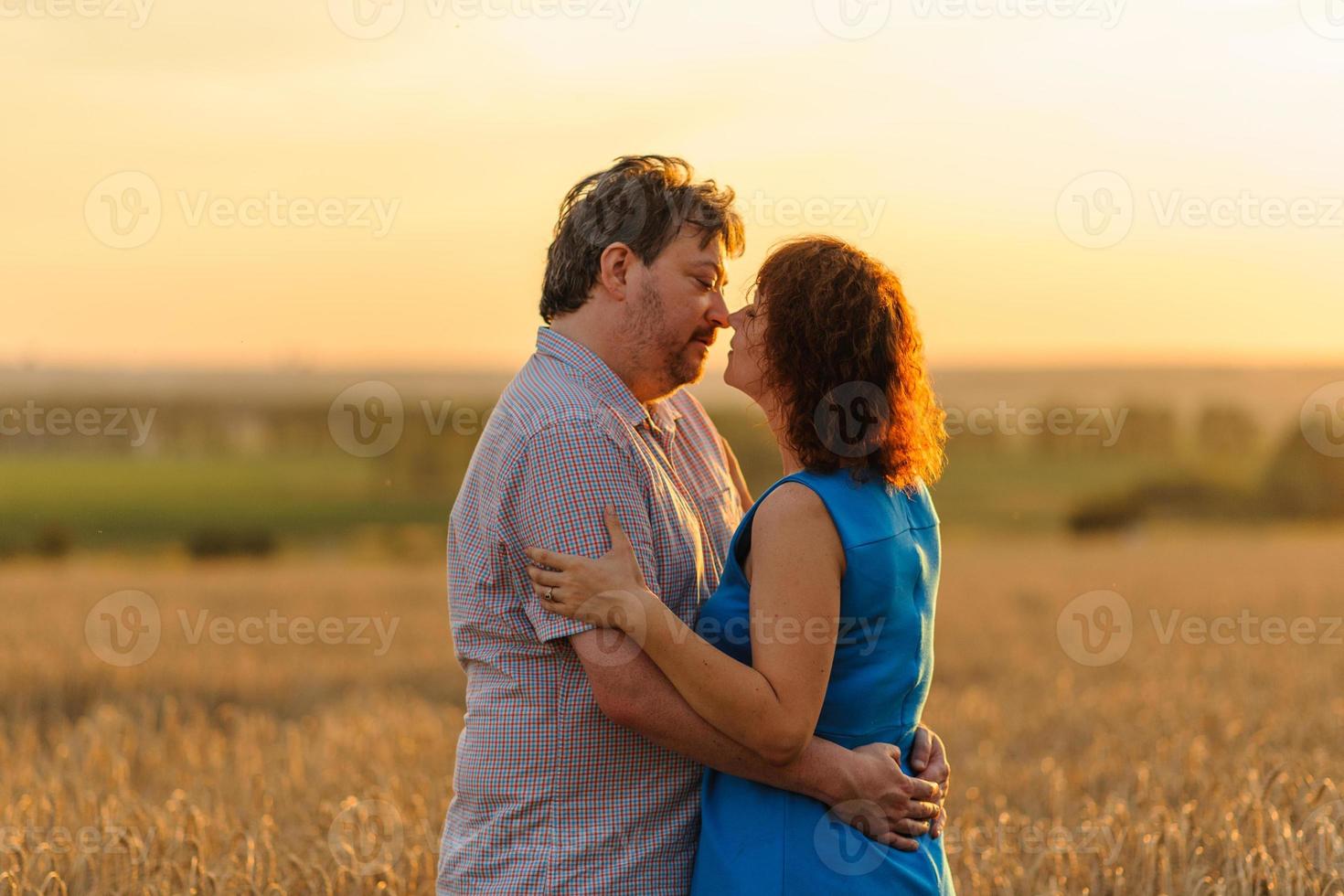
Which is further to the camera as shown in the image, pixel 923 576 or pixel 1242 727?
pixel 1242 727

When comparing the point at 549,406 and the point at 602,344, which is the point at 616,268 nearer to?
the point at 602,344

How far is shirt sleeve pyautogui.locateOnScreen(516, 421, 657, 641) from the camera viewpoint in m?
3.12

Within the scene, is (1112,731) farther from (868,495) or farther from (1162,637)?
(868,495)

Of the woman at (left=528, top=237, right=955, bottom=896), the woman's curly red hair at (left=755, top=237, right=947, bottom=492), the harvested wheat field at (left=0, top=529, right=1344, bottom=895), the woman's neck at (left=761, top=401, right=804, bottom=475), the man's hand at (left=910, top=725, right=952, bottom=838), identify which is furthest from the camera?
the harvested wheat field at (left=0, top=529, right=1344, bottom=895)

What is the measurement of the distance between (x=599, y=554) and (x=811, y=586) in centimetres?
51

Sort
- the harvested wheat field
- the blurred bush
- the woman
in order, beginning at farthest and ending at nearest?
the blurred bush, the harvested wheat field, the woman

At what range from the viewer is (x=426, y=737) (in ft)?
27.3

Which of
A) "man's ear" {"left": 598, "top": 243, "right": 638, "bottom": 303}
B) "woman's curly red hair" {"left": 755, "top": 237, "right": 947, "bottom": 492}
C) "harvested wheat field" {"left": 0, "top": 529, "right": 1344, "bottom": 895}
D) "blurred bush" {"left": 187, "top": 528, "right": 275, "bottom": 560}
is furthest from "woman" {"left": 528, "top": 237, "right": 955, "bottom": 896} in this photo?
"blurred bush" {"left": 187, "top": 528, "right": 275, "bottom": 560}

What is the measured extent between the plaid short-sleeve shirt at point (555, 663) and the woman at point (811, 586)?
0.10 m

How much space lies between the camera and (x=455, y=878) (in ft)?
11.3

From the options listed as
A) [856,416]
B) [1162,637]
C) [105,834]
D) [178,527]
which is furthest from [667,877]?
[178,527]

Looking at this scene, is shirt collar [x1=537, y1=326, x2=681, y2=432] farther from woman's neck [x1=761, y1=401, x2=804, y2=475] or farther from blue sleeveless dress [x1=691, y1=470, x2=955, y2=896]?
blue sleeveless dress [x1=691, y1=470, x2=955, y2=896]

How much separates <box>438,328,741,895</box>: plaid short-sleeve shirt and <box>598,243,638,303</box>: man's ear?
21 centimetres

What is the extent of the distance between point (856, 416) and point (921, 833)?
1.05 meters
